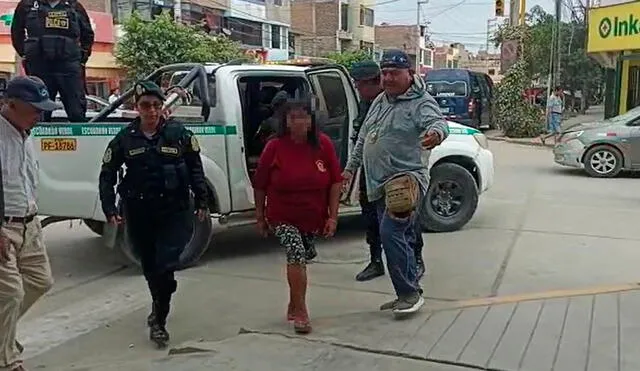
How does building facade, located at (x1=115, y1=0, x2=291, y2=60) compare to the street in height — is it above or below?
above

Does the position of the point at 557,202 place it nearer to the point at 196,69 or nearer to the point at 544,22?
the point at 196,69

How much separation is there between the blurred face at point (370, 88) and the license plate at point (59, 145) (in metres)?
2.53

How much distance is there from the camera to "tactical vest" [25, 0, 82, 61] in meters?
7.00

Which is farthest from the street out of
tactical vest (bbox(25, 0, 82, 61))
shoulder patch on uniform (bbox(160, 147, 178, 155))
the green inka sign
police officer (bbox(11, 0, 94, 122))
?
the green inka sign

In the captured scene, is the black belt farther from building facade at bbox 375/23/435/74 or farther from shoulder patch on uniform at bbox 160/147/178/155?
building facade at bbox 375/23/435/74

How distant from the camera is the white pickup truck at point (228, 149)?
6578 millimetres

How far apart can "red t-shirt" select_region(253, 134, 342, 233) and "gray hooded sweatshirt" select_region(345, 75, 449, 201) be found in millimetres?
333

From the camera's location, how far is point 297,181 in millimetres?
4734

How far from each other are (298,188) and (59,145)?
2.84m

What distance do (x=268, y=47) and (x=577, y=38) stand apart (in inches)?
806

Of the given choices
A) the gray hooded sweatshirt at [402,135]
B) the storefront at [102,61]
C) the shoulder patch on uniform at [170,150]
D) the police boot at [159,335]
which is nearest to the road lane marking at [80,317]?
the police boot at [159,335]

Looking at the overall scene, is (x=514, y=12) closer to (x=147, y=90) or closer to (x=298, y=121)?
(x=298, y=121)

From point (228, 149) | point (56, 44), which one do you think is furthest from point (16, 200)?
point (56, 44)

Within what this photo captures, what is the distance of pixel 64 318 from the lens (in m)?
5.59
